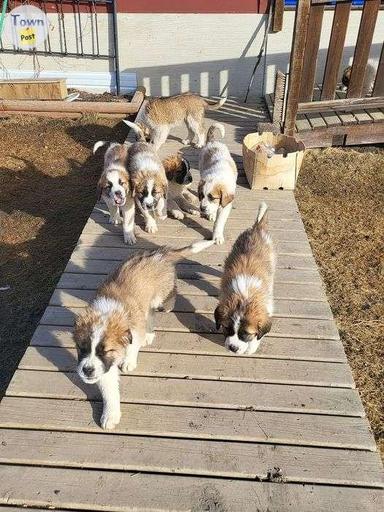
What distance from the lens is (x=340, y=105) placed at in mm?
7527

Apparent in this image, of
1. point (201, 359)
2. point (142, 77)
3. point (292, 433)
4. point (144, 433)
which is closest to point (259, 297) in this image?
point (201, 359)

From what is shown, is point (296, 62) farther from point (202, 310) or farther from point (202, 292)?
point (202, 310)

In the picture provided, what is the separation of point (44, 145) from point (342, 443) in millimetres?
7452

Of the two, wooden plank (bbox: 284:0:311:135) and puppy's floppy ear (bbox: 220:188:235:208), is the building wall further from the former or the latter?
puppy's floppy ear (bbox: 220:188:235:208)

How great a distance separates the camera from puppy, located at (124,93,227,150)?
24.5ft

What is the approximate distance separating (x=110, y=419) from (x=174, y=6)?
351 inches

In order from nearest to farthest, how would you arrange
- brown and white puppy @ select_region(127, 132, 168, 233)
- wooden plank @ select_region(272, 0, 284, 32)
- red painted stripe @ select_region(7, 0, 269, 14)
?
brown and white puppy @ select_region(127, 132, 168, 233)
wooden plank @ select_region(272, 0, 284, 32)
red painted stripe @ select_region(7, 0, 269, 14)

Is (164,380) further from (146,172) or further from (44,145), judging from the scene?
(44,145)

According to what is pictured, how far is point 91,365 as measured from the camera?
2852mm

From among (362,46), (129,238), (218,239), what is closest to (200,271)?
(218,239)

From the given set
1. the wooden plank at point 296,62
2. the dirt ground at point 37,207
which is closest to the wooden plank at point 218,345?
the dirt ground at point 37,207

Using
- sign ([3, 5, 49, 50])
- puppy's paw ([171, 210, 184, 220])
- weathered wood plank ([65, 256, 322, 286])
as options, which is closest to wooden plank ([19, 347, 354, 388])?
weathered wood plank ([65, 256, 322, 286])

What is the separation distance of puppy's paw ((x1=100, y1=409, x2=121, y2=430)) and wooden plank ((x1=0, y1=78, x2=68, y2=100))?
26.6 feet

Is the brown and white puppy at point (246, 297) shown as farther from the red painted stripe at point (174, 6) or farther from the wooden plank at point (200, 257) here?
the red painted stripe at point (174, 6)
